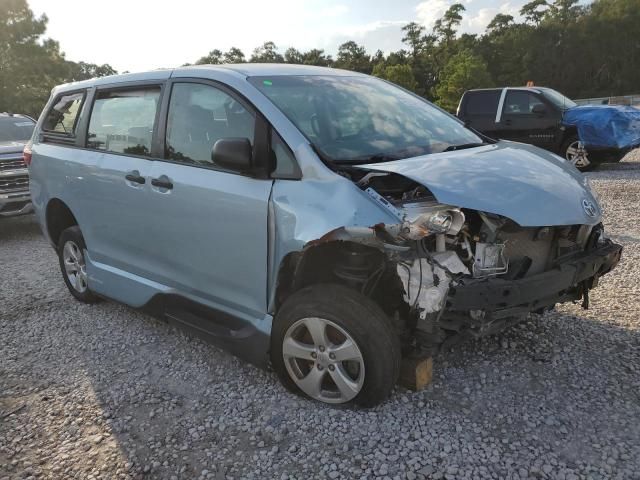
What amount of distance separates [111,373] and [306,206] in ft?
6.09

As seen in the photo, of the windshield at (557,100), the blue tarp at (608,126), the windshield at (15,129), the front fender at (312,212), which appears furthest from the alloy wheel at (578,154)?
the windshield at (15,129)

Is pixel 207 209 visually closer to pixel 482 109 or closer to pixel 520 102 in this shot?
pixel 520 102

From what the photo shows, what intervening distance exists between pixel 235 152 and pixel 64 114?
2736 mm

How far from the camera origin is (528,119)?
441 inches

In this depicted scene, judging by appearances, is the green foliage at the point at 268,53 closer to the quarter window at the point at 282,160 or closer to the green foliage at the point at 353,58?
the green foliage at the point at 353,58

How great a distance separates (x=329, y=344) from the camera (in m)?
2.84

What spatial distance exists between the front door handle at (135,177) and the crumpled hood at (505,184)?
1.65m

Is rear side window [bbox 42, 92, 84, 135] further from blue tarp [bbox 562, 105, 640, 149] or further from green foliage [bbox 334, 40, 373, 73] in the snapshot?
green foliage [bbox 334, 40, 373, 73]

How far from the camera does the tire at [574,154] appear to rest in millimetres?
10625

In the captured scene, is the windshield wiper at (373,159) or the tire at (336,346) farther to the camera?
the windshield wiper at (373,159)

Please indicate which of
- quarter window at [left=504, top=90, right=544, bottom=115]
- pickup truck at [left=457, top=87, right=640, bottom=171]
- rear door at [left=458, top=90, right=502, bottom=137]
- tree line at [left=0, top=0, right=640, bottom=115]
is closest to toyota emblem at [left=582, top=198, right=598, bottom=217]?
pickup truck at [left=457, top=87, right=640, bottom=171]

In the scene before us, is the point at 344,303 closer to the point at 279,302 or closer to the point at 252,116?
the point at 279,302

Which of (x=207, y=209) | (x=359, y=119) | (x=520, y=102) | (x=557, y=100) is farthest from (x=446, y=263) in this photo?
(x=557, y=100)

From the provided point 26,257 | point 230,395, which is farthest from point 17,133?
point 230,395
